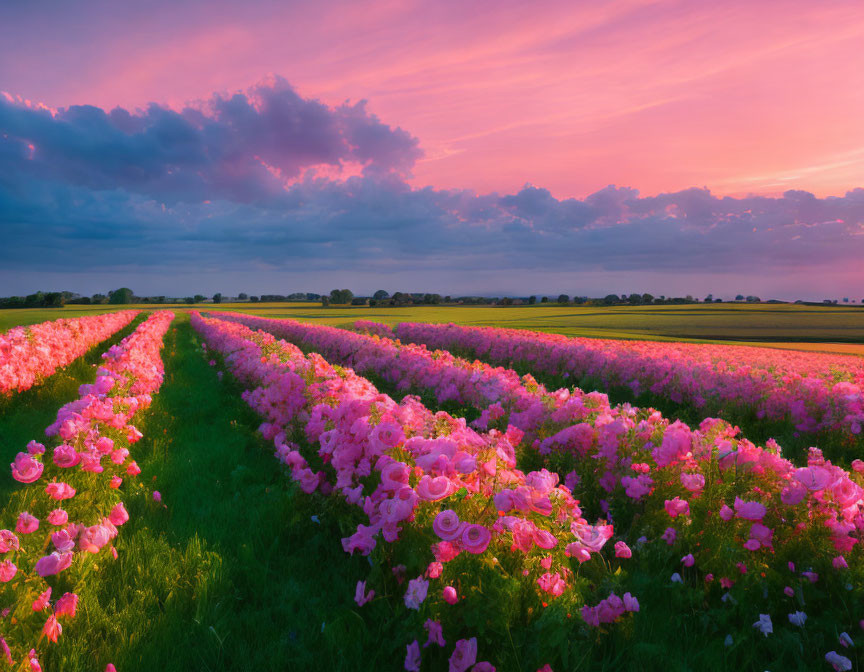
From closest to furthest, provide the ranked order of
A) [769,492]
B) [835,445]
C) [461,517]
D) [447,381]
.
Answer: [461,517], [769,492], [835,445], [447,381]

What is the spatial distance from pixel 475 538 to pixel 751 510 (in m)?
2.33

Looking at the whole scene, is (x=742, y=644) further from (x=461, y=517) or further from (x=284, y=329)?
(x=284, y=329)

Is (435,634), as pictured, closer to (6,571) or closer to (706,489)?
(6,571)

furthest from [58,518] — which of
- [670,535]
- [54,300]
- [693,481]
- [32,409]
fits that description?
[54,300]

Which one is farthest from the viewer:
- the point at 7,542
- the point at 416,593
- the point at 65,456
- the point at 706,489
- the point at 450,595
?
the point at 65,456

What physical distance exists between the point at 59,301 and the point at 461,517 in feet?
471

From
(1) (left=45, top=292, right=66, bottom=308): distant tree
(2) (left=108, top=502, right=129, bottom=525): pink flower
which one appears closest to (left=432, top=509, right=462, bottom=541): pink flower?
(2) (left=108, top=502, right=129, bottom=525): pink flower

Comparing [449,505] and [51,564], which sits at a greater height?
[449,505]

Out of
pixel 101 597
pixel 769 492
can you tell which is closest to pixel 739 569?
pixel 769 492

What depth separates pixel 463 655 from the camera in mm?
2277

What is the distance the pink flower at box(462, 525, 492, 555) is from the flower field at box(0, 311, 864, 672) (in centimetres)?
1

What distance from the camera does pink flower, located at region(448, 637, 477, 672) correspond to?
2.24 metres

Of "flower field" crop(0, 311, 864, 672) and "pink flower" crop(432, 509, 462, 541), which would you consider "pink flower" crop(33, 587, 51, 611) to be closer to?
"flower field" crop(0, 311, 864, 672)

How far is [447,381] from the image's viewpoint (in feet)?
30.1
